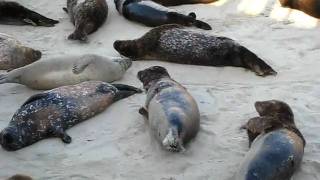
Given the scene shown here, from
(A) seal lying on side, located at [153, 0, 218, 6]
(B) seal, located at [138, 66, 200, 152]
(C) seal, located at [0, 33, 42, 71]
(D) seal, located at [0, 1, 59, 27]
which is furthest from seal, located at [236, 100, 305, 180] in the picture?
(D) seal, located at [0, 1, 59, 27]

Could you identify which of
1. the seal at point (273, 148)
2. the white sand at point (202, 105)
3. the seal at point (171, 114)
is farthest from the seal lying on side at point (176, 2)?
the seal at point (273, 148)

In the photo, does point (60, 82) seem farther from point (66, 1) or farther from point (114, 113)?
point (66, 1)

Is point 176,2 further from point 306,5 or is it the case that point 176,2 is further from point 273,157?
point 273,157

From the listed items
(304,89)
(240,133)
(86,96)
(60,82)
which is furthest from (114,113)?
(304,89)

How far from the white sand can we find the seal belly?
0.64 feet

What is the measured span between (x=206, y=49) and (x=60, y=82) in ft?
4.85

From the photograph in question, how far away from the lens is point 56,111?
4625mm

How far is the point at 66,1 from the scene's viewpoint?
310 inches

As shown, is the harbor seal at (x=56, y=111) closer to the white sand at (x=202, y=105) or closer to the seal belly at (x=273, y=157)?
the white sand at (x=202, y=105)

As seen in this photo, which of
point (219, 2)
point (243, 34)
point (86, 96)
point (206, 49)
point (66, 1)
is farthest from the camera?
point (66, 1)

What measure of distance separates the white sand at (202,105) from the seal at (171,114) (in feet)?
0.36

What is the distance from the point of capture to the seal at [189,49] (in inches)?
224

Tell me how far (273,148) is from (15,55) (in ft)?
10.5

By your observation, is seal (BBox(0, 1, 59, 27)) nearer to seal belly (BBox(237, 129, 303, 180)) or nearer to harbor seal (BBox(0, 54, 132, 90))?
harbor seal (BBox(0, 54, 132, 90))
